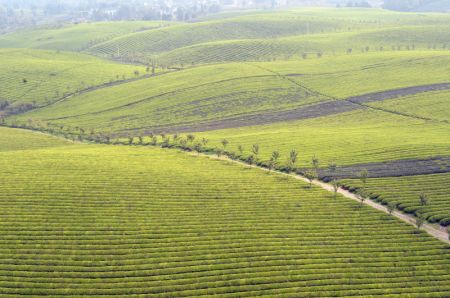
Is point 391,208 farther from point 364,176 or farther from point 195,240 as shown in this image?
point 195,240

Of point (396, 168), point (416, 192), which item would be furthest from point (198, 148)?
point (416, 192)

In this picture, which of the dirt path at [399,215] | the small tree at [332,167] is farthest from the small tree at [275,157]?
the small tree at [332,167]

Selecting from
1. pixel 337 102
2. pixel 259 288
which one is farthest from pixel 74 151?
pixel 337 102

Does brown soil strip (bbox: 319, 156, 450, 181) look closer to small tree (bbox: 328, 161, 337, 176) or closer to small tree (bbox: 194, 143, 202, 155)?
small tree (bbox: 328, 161, 337, 176)

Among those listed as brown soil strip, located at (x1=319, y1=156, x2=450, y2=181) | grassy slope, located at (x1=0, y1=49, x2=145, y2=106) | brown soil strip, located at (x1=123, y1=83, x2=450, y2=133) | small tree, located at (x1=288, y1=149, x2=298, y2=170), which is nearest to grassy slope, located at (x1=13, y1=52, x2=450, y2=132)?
brown soil strip, located at (x1=123, y1=83, x2=450, y2=133)

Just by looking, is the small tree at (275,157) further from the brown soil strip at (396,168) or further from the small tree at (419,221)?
the small tree at (419,221)

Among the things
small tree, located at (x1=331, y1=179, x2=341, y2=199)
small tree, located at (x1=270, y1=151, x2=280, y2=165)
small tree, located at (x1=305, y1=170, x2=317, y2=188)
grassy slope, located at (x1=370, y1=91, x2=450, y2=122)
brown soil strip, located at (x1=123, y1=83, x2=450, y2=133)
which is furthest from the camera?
brown soil strip, located at (x1=123, y1=83, x2=450, y2=133)
